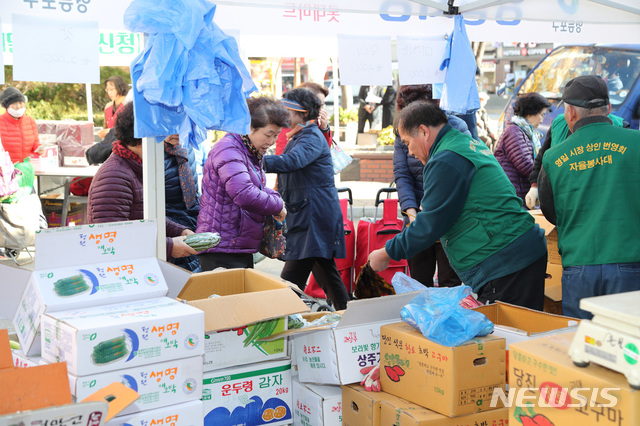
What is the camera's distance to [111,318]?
2.12 metres

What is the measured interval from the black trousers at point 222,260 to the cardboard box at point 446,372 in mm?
1382

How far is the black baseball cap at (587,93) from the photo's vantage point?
2984 millimetres

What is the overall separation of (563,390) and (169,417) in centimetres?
122

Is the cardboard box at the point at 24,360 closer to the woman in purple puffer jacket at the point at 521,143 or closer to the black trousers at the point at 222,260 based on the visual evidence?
the black trousers at the point at 222,260

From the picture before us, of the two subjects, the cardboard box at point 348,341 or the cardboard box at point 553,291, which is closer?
the cardboard box at point 348,341

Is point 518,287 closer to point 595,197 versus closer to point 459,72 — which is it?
point 595,197

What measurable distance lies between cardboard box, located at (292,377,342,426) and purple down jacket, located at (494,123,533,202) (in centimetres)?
309

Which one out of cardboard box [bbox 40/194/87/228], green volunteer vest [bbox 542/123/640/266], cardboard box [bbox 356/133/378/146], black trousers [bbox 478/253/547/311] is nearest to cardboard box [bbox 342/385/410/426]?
black trousers [bbox 478/253/547/311]

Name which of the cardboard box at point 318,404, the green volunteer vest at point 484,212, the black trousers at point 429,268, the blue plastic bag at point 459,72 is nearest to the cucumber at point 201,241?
the cardboard box at point 318,404

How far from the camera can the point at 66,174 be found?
7215 millimetres

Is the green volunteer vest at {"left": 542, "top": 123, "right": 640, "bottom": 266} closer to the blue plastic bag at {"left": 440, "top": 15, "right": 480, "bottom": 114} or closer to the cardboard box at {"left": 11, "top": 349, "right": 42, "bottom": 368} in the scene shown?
the blue plastic bag at {"left": 440, "top": 15, "right": 480, "bottom": 114}

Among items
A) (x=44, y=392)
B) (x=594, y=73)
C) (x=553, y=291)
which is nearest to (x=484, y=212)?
(x=553, y=291)

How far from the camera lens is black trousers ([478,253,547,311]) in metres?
3.04

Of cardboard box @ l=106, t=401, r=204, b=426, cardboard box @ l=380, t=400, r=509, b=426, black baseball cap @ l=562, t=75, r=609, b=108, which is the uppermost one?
black baseball cap @ l=562, t=75, r=609, b=108
